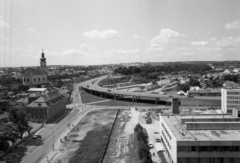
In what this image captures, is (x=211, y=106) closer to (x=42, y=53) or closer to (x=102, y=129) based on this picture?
(x=102, y=129)

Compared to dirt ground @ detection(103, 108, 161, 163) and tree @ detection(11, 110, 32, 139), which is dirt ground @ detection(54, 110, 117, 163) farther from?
tree @ detection(11, 110, 32, 139)

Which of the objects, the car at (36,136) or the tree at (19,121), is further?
the car at (36,136)

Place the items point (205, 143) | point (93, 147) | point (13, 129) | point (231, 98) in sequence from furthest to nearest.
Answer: point (231, 98) < point (93, 147) < point (13, 129) < point (205, 143)

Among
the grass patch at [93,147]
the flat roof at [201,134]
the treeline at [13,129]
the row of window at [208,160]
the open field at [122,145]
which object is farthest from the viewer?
the open field at [122,145]

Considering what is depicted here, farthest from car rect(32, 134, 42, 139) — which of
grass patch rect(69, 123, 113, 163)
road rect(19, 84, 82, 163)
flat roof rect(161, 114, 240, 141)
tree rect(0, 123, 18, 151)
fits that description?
flat roof rect(161, 114, 240, 141)

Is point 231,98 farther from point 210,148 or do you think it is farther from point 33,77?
point 33,77

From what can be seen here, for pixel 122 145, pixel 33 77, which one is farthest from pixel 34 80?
pixel 122 145

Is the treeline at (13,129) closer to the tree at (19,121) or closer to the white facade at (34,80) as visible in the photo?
the tree at (19,121)

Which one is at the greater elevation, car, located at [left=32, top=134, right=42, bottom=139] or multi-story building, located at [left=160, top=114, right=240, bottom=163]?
multi-story building, located at [left=160, top=114, right=240, bottom=163]

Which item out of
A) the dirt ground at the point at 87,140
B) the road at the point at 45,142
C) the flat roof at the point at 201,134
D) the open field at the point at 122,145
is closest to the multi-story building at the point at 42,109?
the road at the point at 45,142
